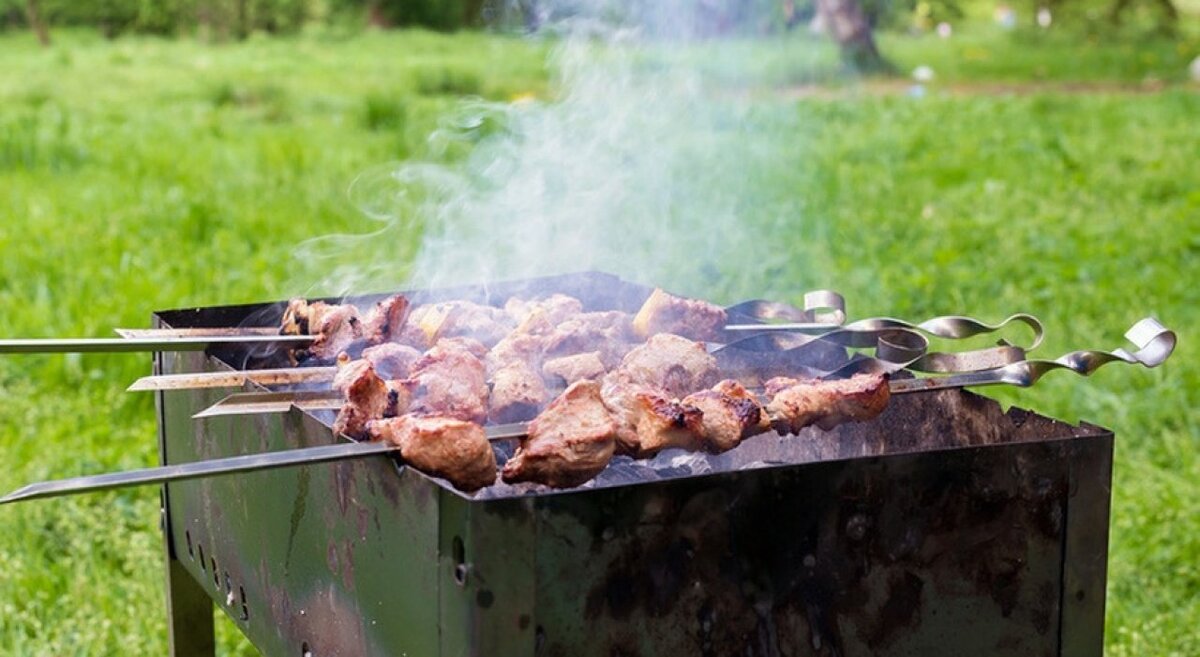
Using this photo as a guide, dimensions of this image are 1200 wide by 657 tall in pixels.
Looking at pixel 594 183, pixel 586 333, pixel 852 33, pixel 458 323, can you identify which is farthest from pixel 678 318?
pixel 852 33

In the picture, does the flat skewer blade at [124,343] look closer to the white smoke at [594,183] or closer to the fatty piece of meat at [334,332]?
the fatty piece of meat at [334,332]

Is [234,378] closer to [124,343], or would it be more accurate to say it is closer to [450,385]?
[124,343]

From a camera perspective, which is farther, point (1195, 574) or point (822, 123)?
point (822, 123)

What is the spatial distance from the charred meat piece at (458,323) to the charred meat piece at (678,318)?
29 centimetres

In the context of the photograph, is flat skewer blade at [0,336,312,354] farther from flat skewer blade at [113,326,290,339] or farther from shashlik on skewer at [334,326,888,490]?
shashlik on skewer at [334,326,888,490]

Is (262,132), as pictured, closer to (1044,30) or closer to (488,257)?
(488,257)

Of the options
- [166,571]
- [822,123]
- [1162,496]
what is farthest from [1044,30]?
[166,571]

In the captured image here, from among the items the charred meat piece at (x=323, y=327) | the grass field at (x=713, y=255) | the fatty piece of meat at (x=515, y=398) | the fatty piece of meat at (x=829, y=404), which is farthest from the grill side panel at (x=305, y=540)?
the grass field at (x=713, y=255)

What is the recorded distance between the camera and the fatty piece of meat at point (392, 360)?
2.62m

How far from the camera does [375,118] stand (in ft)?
41.3

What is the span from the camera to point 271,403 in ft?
7.72

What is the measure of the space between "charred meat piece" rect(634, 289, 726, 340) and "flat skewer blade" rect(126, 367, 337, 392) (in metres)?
0.65

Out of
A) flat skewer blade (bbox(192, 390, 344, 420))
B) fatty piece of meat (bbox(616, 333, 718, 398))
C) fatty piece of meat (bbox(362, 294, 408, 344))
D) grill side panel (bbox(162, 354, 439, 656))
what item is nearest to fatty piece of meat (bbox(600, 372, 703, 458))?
fatty piece of meat (bbox(616, 333, 718, 398))

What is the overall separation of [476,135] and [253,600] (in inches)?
→ 371
